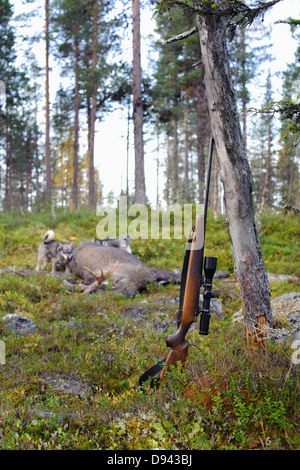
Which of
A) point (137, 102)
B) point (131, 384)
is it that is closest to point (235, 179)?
point (131, 384)

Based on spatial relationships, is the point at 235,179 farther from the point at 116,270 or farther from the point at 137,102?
the point at 137,102

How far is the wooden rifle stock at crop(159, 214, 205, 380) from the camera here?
3551mm

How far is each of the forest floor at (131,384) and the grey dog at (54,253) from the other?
2708mm

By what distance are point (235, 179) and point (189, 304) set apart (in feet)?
5.48

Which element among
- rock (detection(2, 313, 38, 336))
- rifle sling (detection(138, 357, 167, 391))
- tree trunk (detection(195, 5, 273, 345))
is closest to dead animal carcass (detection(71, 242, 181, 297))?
rock (detection(2, 313, 38, 336))

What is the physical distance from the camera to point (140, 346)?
4812mm

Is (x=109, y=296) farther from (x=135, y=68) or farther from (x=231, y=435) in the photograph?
(x=135, y=68)

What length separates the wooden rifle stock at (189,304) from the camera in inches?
140

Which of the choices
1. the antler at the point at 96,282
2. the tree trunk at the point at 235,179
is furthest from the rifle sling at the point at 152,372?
the antler at the point at 96,282

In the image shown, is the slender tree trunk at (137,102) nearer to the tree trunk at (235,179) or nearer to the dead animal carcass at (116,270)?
the dead animal carcass at (116,270)

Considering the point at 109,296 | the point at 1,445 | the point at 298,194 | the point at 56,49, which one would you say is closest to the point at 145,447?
the point at 1,445

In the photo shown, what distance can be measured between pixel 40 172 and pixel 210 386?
41.4m

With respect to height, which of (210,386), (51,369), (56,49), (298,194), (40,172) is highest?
(56,49)
